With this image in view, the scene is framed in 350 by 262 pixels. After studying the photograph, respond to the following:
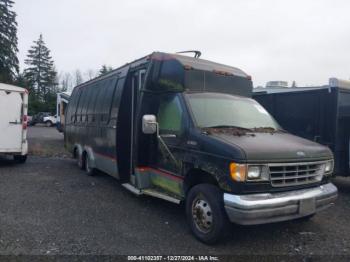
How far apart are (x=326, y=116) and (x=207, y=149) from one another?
4324mm

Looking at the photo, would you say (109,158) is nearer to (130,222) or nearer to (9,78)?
(130,222)

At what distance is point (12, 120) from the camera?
9.98m

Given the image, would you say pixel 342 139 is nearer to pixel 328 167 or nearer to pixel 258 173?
pixel 328 167

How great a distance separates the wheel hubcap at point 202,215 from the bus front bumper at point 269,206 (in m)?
0.45

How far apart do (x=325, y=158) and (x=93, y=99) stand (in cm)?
618

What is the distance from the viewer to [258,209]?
3.94m

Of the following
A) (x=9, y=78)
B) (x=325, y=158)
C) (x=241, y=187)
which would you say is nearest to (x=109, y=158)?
(x=241, y=187)

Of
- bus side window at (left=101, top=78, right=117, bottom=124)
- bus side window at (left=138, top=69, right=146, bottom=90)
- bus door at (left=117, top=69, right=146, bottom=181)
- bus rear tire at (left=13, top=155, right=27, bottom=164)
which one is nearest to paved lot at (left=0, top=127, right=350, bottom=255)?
bus door at (left=117, top=69, right=146, bottom=181)

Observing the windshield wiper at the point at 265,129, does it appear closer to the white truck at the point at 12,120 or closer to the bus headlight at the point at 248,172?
the bus headlight at the point at 248,172

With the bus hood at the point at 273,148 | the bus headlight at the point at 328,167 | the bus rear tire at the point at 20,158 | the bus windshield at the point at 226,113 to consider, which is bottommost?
the bus rear tire at the point at 20,158

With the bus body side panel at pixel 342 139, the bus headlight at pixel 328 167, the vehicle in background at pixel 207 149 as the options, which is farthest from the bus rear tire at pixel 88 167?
the bus body side panel at pixel 342 139

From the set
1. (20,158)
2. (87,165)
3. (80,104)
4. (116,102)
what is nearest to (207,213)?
(116,102)

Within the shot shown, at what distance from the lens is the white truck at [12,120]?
32.2 ft

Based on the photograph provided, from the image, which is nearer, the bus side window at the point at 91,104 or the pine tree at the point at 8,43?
the bus side window at the point at 91,104
